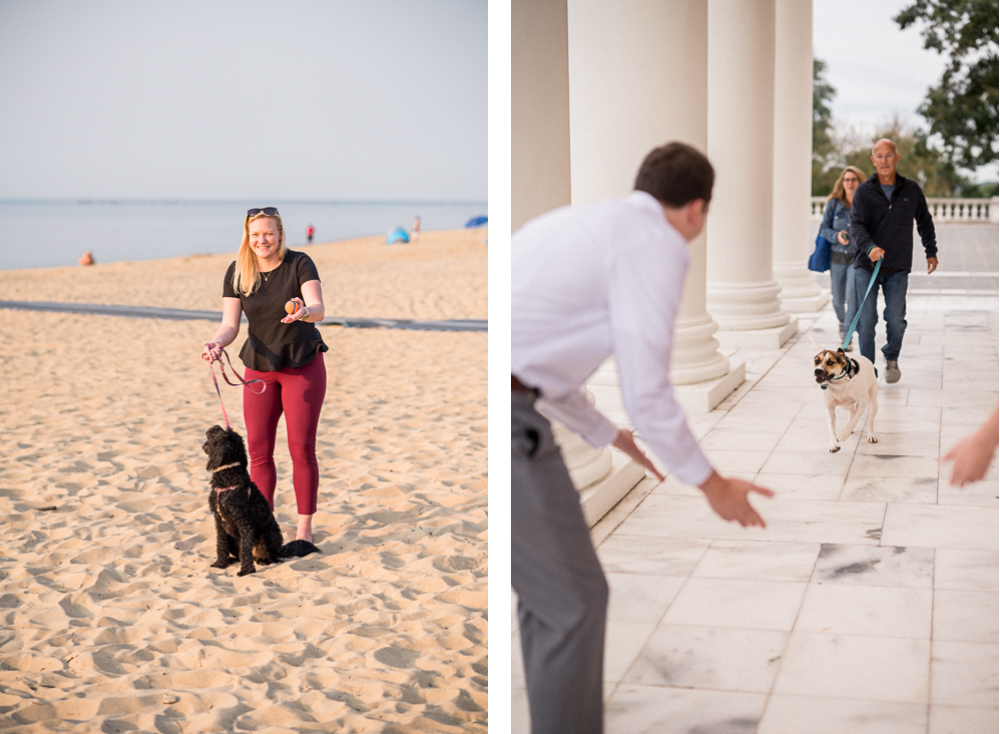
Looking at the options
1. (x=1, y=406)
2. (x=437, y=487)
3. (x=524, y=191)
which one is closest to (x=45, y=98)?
(x=1, y=406)

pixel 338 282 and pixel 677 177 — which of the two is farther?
pixel 338 282

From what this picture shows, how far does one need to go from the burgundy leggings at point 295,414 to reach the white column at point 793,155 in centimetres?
223

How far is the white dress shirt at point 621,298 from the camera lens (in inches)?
76.5

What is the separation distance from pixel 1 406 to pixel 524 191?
6.80 meters

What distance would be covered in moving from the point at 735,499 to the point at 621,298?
24.5 inches

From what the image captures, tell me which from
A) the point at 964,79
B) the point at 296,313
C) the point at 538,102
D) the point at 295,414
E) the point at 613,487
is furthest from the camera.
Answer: the point at 295,414

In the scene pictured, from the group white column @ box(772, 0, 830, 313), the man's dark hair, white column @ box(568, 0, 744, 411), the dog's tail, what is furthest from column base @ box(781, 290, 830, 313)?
the dog's tail

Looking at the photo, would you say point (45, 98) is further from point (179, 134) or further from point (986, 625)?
point (986, 625)

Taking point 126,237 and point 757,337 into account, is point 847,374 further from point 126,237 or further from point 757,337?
point 126,237

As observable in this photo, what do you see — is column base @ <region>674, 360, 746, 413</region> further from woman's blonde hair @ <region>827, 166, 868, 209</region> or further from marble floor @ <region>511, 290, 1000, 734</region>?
woman's blonde hair @ <region>827, 166, 868, 209</region>

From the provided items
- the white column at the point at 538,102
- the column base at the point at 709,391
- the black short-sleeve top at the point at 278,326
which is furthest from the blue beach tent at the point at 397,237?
the column base at the point at 709,391

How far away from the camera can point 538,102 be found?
9.21 ft

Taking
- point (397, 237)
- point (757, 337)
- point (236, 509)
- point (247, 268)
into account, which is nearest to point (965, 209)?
point (757, 337)

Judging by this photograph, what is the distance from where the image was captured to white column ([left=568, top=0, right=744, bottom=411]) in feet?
7.91
